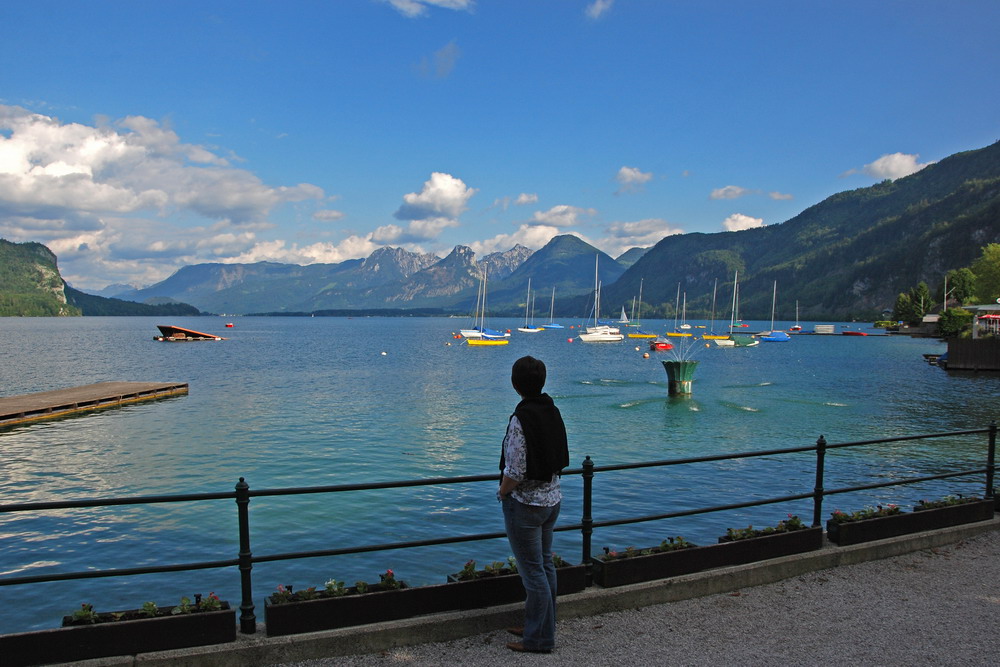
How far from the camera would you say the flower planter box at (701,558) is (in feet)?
22.6

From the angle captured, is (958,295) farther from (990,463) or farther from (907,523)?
(907,523)

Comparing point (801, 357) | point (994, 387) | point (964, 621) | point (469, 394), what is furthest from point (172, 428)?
point (801, 357)

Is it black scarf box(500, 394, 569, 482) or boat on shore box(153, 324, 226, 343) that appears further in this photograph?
boat on shore box(153, 324, 226, 343)

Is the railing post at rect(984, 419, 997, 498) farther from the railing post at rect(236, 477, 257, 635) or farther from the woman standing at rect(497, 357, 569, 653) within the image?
the railing post at rect(236, 477, 257, 635)

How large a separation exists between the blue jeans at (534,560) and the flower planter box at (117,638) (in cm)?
234

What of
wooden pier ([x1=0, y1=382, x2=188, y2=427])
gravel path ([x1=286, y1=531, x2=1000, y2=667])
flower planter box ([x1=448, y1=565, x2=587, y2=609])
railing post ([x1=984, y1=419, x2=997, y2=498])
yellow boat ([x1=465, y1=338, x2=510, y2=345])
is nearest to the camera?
gravel path ([x1=286, y1=531, x2=1000, y2=667])

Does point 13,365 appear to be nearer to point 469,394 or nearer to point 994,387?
point 469,394

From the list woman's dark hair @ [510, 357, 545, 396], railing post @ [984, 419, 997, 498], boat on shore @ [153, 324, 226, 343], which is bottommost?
boat on shore @ [153, 324, 226, 343]

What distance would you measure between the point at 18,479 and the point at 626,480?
18137 mm

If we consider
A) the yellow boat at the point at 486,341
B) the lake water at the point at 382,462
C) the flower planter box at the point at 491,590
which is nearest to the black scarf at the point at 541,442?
the flower planter box at the point at 491,590

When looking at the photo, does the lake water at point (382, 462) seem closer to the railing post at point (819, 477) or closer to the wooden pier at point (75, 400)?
the wooden pier at point (75, 400)

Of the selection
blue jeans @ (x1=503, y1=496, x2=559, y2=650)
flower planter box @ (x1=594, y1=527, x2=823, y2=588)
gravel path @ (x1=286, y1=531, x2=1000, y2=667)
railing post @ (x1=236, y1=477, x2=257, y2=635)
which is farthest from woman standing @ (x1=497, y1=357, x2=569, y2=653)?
railing post @ (x1=236, y1=477, x2=257, y2=635)

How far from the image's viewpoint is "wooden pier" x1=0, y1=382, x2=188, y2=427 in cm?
3266

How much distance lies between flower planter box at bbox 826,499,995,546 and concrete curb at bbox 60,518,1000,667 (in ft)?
1.17
